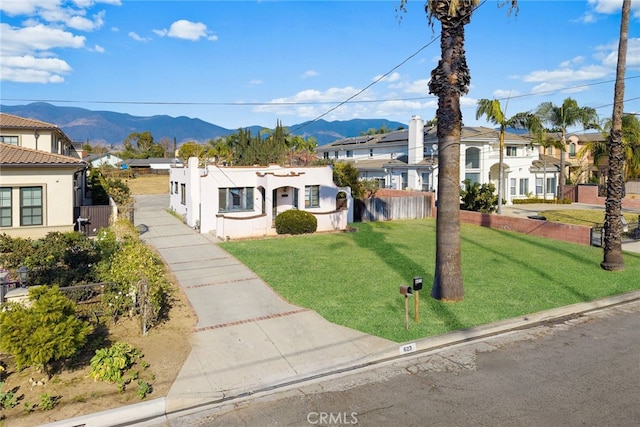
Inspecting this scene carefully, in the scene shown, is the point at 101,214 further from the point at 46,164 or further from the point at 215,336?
the point at 215,336

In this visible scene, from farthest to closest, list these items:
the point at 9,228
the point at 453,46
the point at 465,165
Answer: the point at 465,165 → the point at 9,228 → the point at 453,46

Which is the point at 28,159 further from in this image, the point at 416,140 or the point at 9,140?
the point at 416,140

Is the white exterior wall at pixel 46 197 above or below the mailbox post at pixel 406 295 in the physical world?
above

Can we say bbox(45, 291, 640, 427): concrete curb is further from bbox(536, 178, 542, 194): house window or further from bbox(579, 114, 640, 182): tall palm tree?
bbox(536, 178, 542, 194): house window

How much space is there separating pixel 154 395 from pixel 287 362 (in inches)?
94.1

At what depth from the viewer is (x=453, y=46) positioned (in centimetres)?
1152

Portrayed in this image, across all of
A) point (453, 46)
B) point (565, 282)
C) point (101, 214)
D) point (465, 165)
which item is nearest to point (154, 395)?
point (453, 46)

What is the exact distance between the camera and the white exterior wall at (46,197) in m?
19.2

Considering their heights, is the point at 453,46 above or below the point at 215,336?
above

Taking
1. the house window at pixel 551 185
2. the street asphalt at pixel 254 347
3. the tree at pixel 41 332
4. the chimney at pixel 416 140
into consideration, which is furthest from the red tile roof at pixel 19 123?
the house window at pixel 551 185

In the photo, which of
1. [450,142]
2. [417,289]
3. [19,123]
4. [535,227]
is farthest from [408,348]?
[19,123]

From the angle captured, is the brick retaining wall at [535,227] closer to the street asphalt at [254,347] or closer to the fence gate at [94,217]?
the street asphalt at [254,347]

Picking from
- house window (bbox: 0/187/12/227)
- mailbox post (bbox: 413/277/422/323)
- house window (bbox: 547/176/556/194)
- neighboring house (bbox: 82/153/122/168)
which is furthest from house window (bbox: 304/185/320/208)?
neighboring house (bbox: 82/153/122/168)

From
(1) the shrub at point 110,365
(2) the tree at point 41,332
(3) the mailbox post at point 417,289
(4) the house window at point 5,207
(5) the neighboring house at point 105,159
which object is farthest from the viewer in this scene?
(5) the neighboring house at point 105,159
